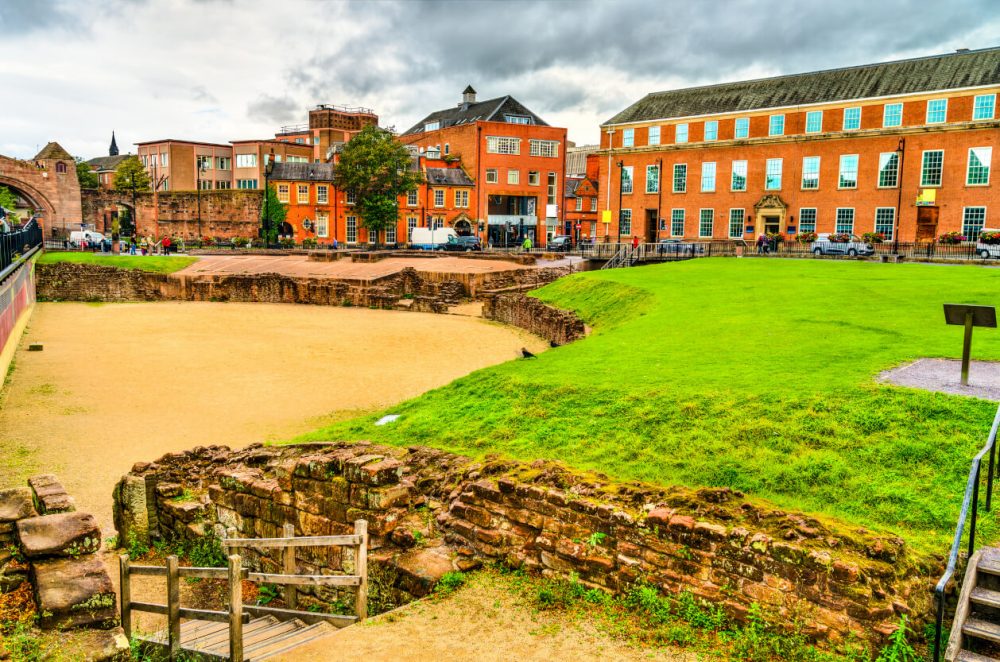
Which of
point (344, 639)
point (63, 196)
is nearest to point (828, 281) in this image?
point (344, 639)

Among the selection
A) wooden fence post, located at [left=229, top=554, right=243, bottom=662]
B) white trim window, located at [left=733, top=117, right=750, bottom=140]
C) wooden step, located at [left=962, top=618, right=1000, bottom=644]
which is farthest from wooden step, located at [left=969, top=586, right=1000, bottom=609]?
white trim window, located at [left=733, top=117, right=750, bottom=140]

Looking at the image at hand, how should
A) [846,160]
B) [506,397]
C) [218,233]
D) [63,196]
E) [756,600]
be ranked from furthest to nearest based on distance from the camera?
1. [218,233]
2. [63,196]
3. [846,160]
4. [506,397]
5. [756,600]

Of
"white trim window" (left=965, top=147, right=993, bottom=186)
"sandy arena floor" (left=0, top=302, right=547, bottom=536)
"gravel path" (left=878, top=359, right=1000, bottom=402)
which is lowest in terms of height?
"sandy arena floor" (left=0, top=302, right=547, bottom=536)

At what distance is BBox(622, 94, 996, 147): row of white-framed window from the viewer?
45.1m

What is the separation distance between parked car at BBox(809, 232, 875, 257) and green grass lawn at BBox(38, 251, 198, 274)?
38.6 m

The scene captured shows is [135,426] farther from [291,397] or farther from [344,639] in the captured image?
[344,639]

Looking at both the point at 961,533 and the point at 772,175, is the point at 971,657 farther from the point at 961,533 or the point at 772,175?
the point at 772,175

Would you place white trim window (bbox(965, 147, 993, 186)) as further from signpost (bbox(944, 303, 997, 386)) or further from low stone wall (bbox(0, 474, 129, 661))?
low stone wall (bbox(0, 474, 129, 661))

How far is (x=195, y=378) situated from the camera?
2069cm

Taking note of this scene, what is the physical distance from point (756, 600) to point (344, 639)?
3.48m

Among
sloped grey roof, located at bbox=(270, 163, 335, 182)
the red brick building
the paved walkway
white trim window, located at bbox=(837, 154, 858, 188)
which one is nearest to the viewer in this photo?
the paved walkway

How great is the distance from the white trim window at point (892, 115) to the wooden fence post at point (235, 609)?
52213 millimetres

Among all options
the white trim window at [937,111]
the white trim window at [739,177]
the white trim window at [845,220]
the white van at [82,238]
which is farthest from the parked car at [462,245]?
the white trim window at [937,111]

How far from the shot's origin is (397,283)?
41.5 meters
